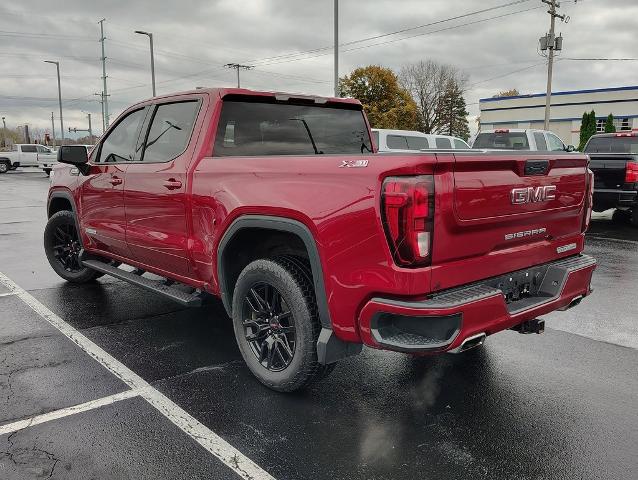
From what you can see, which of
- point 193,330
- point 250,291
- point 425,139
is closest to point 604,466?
point 250,291

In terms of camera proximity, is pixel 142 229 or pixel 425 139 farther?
pixel 425 139

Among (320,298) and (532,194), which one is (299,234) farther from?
(532,194)

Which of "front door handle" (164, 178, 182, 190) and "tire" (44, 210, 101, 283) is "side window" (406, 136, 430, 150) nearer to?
"tire" (44, 210, 101, 283)

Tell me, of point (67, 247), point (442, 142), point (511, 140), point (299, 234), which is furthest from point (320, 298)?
point (442, 142)

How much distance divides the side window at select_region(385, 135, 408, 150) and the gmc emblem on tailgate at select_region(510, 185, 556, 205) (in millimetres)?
10473

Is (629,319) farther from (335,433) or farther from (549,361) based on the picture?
(335,433)

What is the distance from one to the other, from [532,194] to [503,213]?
31cm

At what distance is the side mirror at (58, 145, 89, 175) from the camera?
497 cm

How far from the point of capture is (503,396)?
3.40m

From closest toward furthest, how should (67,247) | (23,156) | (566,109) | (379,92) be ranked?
1. (67,247)
2. (23,156)
3. (566,109)
4. (379,92)

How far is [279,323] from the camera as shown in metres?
3.38

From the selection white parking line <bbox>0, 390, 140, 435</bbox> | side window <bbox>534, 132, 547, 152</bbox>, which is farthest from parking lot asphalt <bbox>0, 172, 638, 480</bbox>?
side window <bbox>534, 132, 547, 152</bbox>

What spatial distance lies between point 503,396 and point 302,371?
4.33 feet

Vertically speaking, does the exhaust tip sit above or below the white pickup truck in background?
below
